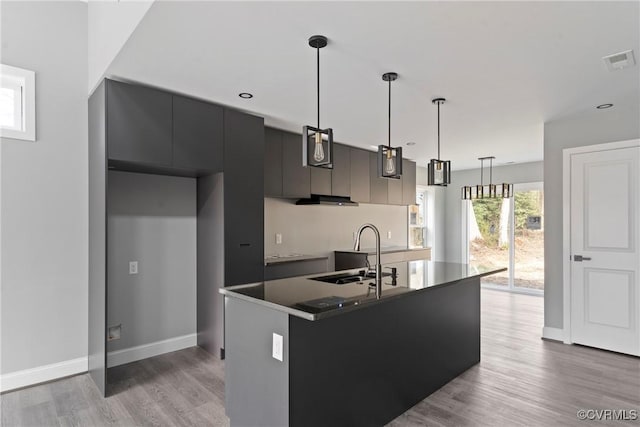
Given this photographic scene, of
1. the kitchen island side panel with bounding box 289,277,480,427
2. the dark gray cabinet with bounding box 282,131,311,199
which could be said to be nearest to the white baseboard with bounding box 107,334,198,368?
the dark gray cabinet with bounding box 282,131,311,199

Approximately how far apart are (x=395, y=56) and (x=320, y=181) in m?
2.70

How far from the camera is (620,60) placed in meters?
2.66

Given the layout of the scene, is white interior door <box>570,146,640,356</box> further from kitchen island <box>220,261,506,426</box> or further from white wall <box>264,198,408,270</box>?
white wall <box>264,198,408,270</box>

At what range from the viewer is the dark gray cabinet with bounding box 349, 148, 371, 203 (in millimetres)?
5719

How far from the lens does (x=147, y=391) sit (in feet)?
9.47

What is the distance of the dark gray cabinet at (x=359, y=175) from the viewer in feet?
18.8

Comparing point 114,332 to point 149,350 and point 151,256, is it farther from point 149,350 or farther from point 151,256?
point 151,256

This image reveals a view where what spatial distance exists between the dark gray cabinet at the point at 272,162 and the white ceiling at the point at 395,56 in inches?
17.3

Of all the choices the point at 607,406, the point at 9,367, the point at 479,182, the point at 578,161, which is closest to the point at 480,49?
the point at 578,161

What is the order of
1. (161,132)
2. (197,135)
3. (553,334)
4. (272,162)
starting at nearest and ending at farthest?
(161,132) < (197,135) < (553,334) < (272,162)

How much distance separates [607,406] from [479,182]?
5.76 m

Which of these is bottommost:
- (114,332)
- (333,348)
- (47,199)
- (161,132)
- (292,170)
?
(114,332)

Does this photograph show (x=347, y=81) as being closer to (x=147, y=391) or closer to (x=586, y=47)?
(x=586, y=47)

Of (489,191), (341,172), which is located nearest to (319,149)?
(341,172)
